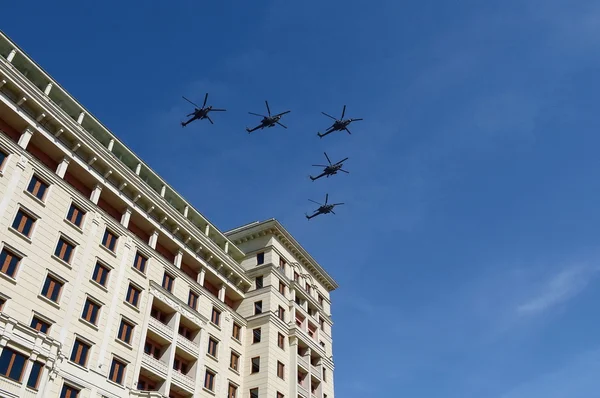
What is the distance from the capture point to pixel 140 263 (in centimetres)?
4941

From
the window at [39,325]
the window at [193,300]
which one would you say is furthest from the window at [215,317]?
the window at [39,325]

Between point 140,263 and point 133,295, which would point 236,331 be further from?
point 133,295

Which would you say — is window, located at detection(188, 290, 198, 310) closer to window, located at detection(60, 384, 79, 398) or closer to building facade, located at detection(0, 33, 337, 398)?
building facade, located at detection(0, 33, 337, 398)

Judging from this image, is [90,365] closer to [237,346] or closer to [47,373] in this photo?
[47,373]

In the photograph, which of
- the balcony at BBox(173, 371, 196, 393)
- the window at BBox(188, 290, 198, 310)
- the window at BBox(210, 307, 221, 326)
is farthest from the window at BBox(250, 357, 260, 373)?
the balcony at BBox(173, 371, 196, 393)

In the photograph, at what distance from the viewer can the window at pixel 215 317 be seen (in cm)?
5593

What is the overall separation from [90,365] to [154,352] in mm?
9027

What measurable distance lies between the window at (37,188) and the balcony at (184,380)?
1860cm

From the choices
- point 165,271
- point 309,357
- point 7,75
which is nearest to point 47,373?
point 165,271

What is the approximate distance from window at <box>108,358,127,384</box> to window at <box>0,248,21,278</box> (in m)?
10.5

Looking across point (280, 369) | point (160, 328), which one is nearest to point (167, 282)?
point (160, 328)

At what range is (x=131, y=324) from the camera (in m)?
45.2

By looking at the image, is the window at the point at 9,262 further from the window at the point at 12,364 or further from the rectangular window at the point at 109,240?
the rectangular window at the point at 109,240

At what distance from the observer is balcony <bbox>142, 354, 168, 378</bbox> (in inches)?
1762
